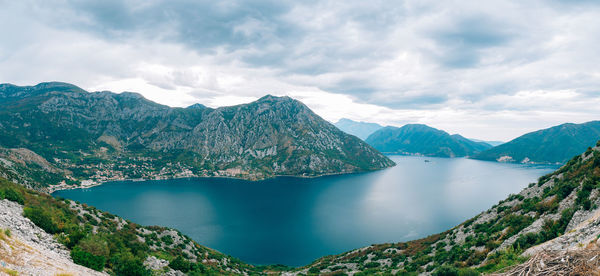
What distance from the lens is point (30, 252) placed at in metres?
14.6

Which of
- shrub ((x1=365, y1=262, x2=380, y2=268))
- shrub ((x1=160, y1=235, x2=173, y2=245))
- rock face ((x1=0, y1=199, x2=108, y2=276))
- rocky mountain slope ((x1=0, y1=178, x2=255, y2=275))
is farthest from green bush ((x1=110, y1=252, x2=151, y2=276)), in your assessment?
shrub ((x1=365, y1=262, x2=380, y2=268))

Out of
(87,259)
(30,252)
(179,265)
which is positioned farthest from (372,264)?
(30,252)

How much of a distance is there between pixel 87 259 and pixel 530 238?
40.5 m

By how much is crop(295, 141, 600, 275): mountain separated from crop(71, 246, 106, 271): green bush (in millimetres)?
27458

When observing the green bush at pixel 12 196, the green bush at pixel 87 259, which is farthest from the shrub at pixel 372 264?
the green bush at pixel 12 196

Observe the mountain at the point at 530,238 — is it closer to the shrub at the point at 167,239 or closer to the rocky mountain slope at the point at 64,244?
the rocky mountain slope at the point at 64,244

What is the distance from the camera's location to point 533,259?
11883mm

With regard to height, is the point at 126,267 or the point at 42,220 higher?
the point at 42,220

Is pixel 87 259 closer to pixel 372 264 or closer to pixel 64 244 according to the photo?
pixel 64 244

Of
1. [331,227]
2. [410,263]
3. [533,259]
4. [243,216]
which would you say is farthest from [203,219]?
[533,259]

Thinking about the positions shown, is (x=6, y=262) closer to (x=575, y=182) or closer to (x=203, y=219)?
(x=575, y=182)

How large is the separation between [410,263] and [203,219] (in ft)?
410

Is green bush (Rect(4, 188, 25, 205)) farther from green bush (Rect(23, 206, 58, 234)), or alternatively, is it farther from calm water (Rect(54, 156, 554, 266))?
calm water (Rect(54, 156, 554, 266))

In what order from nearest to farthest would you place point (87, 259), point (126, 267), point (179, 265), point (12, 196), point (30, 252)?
point (30, 252) < point (87, 259) < point (126, 267) < point (12, 196) < point (179, 265)
